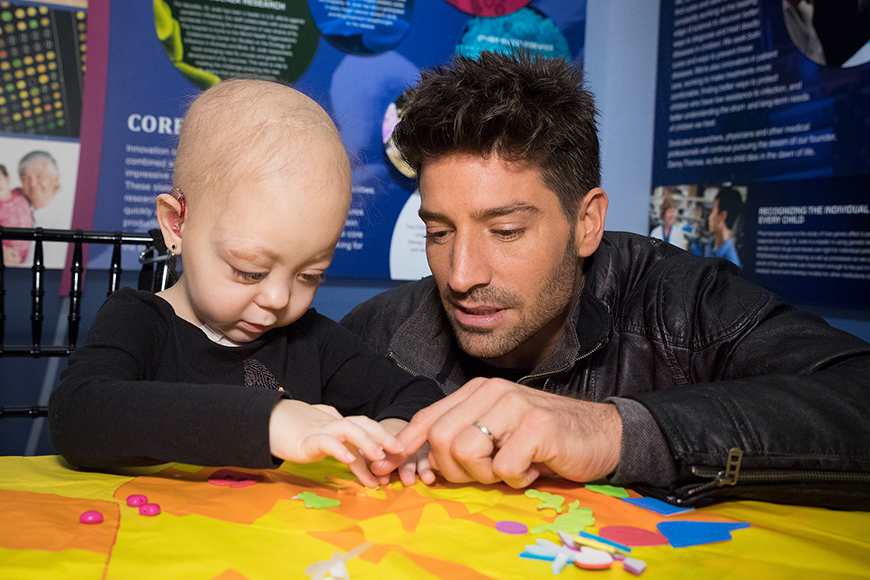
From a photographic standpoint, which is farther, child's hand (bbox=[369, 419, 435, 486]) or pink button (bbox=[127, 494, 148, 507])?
child's hand (bbox=[369, 419, 435, 486])

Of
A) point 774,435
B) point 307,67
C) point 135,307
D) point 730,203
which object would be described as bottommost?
point 774,435

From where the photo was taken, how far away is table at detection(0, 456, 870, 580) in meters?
0.60

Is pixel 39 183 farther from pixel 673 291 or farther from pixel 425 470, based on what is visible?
pixel 673 291

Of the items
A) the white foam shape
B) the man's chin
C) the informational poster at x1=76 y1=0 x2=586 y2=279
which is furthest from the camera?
the informational poster at x1=76 y1=0 x2=586 y2=279

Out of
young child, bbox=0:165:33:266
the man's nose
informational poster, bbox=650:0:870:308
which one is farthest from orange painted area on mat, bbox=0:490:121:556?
informational poster, bbox=650:0:870:308

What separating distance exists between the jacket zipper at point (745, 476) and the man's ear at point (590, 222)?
77 cm

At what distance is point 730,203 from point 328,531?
2.25 meters

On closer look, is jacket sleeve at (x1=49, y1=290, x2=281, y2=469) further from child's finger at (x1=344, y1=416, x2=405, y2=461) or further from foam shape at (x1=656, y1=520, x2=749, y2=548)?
foam shape at (x1=656, y1=520, x2=749, y2=548)

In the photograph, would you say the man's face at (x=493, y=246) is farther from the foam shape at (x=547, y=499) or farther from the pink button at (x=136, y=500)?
the pink button at (x=136, y=500)

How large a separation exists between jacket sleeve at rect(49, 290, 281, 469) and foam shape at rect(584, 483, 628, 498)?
17.2 inches

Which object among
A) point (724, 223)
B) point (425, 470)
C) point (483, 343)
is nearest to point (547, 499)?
point (425, 470)

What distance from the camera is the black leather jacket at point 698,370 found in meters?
0.87

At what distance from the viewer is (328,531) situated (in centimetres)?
69

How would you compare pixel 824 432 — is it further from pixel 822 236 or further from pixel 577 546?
pixel 822 236
